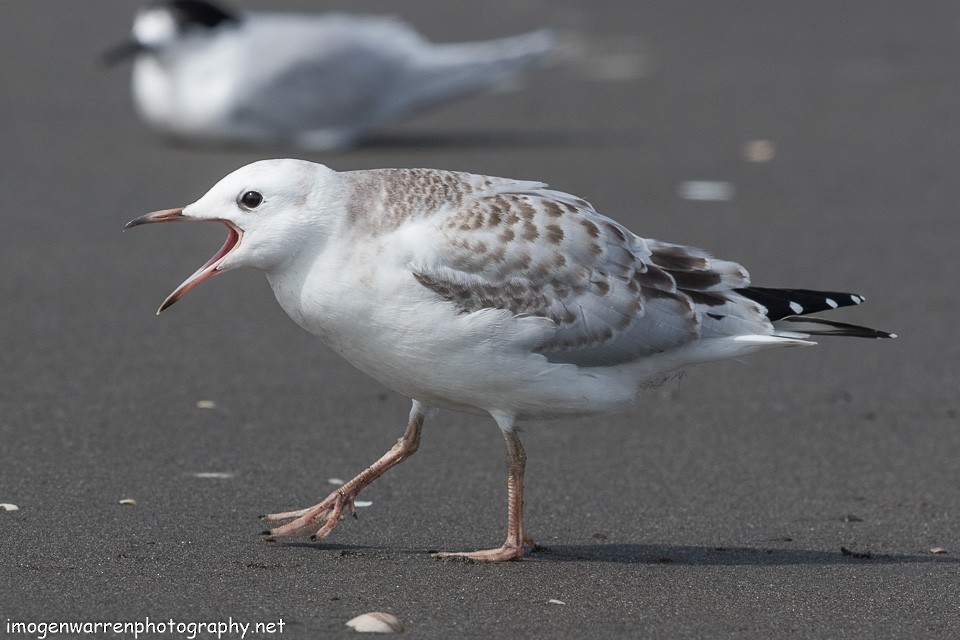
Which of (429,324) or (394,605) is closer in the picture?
(394,605)

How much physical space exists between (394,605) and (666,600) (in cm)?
71

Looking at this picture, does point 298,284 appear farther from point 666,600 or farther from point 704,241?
point 704,241

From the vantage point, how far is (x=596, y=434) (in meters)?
5.71

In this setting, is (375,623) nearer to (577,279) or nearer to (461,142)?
(577,279)

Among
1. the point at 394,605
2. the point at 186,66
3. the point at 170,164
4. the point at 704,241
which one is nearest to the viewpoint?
the point at 394,605

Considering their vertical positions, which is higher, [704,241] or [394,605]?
[704,241]

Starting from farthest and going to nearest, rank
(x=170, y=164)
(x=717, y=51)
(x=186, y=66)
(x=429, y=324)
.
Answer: (x=717, y=51) < (x=186, y=66) < (x=170, y=164) < (x=429, y=324)

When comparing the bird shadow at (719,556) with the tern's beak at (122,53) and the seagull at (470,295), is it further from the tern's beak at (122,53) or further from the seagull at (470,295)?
the tern's beak at (122,53)

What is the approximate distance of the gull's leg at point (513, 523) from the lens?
4.38 metres

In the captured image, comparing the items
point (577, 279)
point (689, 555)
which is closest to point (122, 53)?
point (577, 279)

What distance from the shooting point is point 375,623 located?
3730 mm

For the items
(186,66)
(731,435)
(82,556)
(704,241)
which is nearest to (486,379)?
(82,556)

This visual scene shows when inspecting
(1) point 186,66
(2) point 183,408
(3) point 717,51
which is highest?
(3) point 717,51

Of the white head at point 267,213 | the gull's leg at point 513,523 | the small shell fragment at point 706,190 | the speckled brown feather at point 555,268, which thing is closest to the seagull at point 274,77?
the small shell fragment at point 706,190
